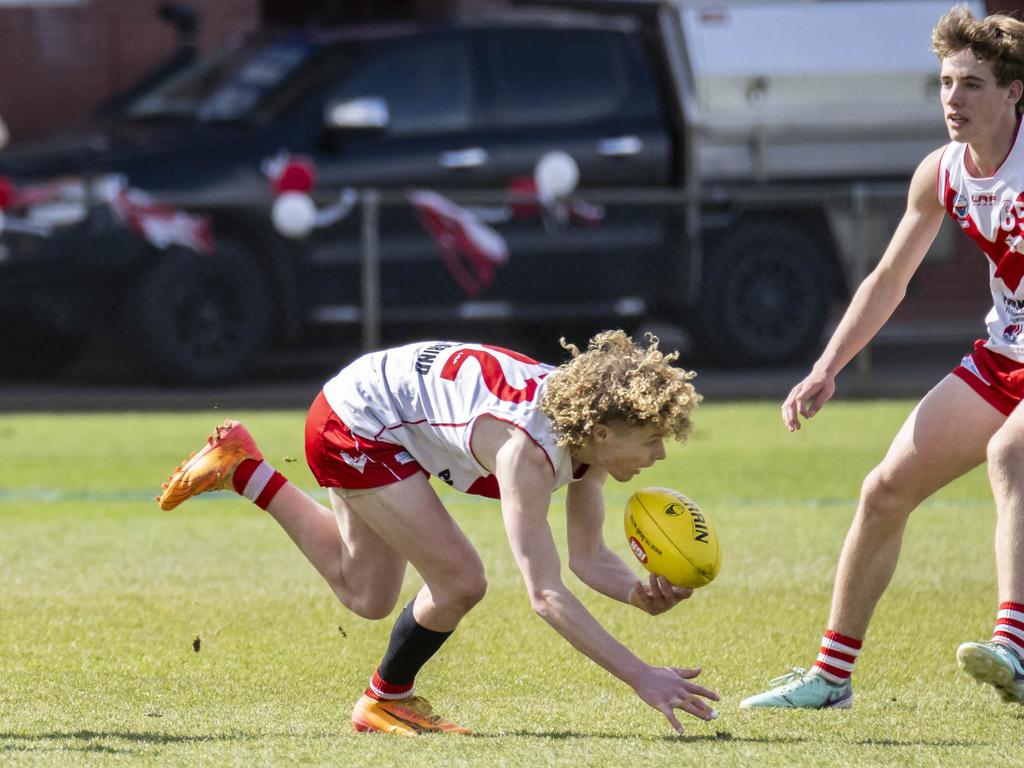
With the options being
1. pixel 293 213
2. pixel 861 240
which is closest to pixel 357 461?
pixel 293 213

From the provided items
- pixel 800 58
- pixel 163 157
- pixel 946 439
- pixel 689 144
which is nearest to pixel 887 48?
pixel 800 58

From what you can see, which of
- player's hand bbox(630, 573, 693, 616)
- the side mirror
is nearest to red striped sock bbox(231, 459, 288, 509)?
player's hand bbox(630, 573, 693, 616)

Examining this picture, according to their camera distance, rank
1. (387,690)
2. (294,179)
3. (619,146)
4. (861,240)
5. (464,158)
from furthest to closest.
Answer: (861,240), (619,146), (464,158), (294,179), (387,690)

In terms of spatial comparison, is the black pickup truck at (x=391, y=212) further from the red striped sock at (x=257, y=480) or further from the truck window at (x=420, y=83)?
the red striped sock at (x=257, y=480)

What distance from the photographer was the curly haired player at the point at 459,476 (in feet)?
14.4

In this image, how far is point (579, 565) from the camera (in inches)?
A: 192

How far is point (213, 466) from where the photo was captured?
5.23 m

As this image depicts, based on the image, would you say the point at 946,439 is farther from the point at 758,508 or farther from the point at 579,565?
the point at 758,508

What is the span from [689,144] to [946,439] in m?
8.53

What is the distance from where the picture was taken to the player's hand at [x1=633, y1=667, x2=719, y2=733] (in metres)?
4.21

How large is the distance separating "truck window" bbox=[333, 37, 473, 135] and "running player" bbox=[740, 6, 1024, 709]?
7382 mm

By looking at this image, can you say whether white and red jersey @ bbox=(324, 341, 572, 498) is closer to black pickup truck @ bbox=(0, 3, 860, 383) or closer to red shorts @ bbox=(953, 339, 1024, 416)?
red shorts @ bbox=(953, 339, 1024, 416)

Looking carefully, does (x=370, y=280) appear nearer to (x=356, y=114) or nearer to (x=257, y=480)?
(x=356, y=114)

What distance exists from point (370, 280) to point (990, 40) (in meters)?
7.92
